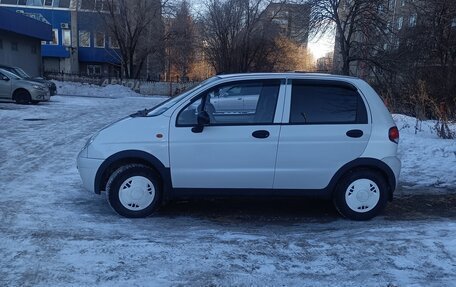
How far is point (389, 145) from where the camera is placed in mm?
5812

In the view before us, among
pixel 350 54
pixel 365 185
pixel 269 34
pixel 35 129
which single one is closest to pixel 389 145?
pixel 365 185

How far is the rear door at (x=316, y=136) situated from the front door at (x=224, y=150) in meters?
0.15

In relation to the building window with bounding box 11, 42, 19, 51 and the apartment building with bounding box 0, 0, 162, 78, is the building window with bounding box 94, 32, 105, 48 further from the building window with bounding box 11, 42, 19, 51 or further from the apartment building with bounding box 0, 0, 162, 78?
the building window with bounding box 11, 42, 19, 51

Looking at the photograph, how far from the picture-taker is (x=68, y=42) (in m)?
57.2

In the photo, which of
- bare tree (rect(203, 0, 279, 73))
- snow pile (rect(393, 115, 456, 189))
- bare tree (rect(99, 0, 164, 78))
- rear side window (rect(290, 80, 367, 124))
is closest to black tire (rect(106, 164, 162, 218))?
rear side window (rect(290, 80, 367, 124))

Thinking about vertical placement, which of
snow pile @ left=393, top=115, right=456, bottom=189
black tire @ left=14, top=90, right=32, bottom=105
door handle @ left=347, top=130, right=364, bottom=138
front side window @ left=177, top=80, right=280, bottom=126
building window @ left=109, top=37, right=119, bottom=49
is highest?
building window @ left=109, top=37, right=119, bottom=49

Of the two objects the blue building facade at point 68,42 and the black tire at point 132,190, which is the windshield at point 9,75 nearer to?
the black tire at point 132,190

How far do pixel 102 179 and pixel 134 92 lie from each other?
38.1 meters

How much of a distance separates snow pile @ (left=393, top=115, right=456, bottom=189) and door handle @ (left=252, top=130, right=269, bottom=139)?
3.51 m

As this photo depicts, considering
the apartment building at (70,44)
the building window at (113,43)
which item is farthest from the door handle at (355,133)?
the apartment building at (70,44)

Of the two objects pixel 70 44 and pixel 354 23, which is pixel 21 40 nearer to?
pixel 70 44

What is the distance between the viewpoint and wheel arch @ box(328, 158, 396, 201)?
227 inches

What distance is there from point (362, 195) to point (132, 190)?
2.93 meters

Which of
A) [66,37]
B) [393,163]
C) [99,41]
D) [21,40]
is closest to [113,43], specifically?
[99,41]
